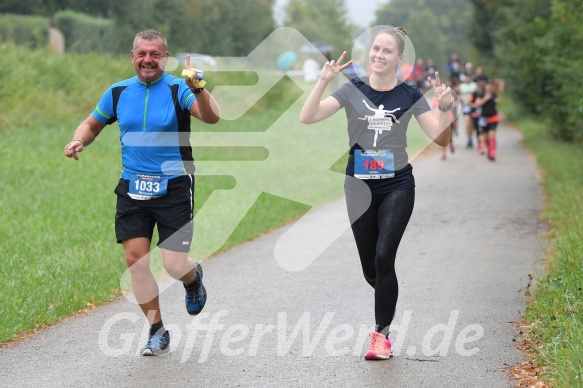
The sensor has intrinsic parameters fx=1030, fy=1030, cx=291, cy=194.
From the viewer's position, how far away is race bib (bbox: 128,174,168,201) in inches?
249

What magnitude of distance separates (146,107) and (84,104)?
63.9 ft

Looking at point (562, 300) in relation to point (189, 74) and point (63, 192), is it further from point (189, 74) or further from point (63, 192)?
point (63, 192)

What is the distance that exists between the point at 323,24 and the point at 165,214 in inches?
4531

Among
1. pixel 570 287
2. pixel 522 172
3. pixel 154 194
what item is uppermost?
pixel 154 194

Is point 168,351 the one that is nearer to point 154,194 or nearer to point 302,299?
point 154,194

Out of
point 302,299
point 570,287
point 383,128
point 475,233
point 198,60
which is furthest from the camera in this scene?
point 198,60

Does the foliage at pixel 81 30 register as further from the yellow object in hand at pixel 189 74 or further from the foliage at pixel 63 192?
the yellow object in hand at pixel 189 74

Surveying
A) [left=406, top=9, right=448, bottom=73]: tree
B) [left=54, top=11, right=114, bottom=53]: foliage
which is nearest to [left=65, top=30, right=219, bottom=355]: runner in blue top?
[left=54, top=11, right=114, bottom=53]: foliage

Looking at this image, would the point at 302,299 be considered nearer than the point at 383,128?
No

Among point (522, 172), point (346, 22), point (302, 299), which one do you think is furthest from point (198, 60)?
point (346, 22)

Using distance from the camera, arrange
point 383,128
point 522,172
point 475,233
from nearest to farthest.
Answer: point 383,128 < point 475,233 < point 522,172

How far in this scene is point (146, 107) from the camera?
20.6 ft

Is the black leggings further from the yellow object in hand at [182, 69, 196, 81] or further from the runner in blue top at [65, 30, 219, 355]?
the yellow object in hand at [182, 69, 196, 81]

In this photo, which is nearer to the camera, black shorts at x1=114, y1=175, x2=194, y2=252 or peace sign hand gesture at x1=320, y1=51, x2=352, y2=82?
peace sign hand gesture at x1=320, y1=51, x2=352, y2=82
